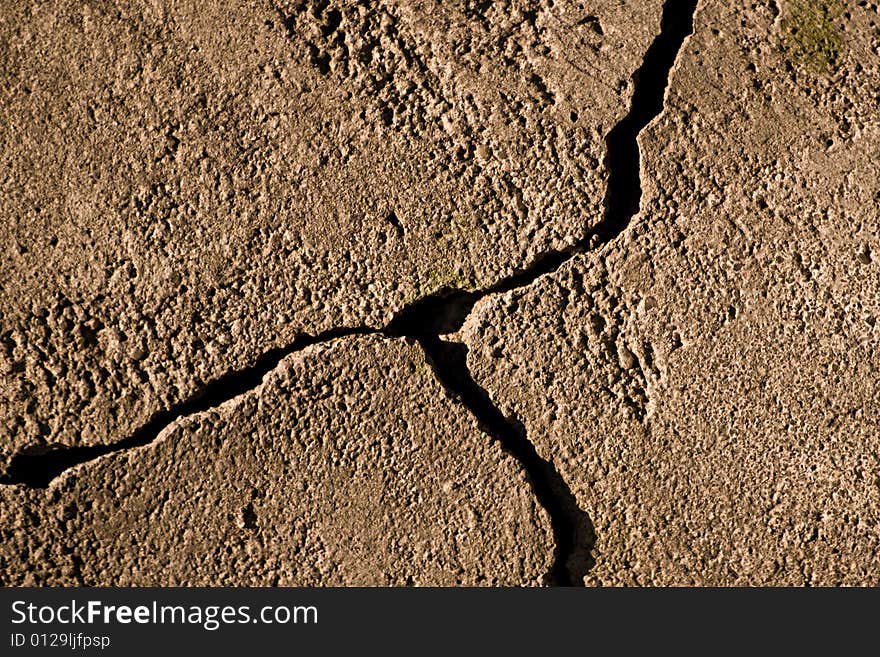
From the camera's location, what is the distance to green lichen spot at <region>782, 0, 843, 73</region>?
5.89 feet

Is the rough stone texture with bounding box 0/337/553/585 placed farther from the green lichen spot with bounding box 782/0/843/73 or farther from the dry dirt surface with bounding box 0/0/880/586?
the green lichen spot with bounding box 782/0/843/73

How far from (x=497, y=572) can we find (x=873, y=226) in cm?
89

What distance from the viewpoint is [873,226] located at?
1768 millimetres

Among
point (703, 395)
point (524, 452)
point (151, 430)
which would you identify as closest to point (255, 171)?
point (151, 430)

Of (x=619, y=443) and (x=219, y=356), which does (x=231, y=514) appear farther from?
(x=619, y=443)

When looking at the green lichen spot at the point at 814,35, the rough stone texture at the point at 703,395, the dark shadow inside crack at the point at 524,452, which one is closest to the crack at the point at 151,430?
the dark shadow inside crack at the point at 524,452

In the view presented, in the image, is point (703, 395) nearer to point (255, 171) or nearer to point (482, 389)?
point (482, 389)

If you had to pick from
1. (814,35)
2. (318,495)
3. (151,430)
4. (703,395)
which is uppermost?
(814,35)

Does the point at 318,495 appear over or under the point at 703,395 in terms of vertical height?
over

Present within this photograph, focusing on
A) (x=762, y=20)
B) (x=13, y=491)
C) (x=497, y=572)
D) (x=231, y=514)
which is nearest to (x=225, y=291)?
(x=231, y=514)

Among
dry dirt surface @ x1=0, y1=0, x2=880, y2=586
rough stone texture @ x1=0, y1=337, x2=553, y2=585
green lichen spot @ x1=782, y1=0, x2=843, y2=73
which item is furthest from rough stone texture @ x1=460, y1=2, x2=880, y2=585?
green lichen spot @ x1=782, y1=0, x2=843, y2=73

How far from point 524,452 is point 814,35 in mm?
905

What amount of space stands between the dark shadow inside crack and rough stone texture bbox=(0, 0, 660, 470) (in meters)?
0.12

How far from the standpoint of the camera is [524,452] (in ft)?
5.72
